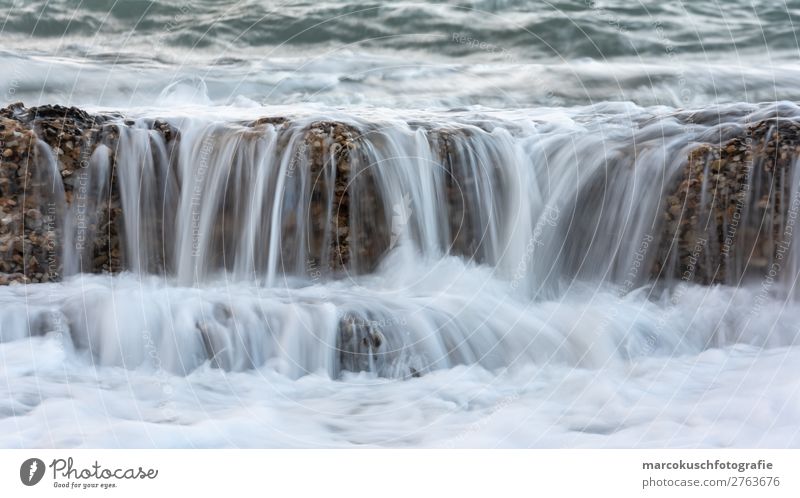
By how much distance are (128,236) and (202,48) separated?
2312 mm

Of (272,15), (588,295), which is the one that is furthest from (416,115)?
(272,15)

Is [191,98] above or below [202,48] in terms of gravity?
below

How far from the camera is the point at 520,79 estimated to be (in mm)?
4984

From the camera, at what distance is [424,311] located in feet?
10.5

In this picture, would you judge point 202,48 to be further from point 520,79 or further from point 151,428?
point 151,428

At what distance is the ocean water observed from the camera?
2691 mm
